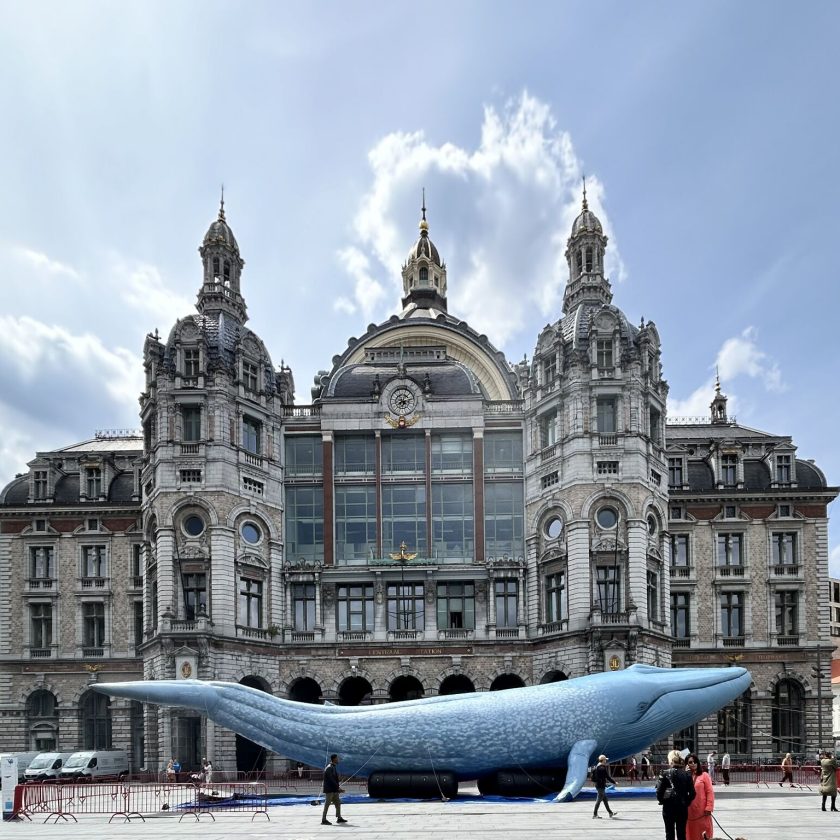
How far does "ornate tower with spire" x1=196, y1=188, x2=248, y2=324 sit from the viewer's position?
65.0 m

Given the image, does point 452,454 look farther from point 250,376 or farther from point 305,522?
point 250,376

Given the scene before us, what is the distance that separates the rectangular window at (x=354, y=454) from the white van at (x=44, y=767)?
2154 cm

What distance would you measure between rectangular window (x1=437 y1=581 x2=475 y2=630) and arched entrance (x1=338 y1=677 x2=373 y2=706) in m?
5.60

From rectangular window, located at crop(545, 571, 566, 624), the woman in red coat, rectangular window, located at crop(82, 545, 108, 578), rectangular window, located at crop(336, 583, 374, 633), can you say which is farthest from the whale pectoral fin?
rectangular window, located at crop(82, 545, 108, 578)

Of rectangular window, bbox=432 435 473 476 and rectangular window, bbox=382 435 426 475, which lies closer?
rectangular window, bbox=432 435 473 476

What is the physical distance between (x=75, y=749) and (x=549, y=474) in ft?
106

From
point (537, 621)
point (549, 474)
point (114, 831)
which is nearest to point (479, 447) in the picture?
point (549, 474)

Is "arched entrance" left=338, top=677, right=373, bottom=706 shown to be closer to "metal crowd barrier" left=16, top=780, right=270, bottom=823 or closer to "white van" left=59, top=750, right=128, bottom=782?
"white van" left=59, top=750, right=128, bottom=782

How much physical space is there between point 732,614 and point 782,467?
32.3 feet

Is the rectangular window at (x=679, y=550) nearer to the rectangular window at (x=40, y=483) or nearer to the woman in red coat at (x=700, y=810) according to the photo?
the rectangular window at (x=40, y=483)

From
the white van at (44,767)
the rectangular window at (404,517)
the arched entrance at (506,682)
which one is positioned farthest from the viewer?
the rectangular window at (404,517)

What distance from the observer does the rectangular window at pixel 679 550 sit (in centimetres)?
6556

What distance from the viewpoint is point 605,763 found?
104 ft

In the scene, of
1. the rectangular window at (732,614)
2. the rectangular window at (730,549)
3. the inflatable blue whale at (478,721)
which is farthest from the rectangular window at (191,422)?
the rectangular window at (732,614)
